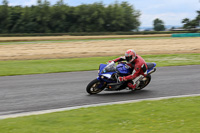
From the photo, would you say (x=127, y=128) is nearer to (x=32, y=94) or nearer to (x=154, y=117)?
(x=154, y=117)

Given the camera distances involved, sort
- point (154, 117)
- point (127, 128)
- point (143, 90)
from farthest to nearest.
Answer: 1. point (143, 90)
2. point (154, 117)
3. point (127, 128)

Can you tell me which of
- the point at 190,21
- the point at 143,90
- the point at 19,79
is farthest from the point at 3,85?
the point at 190,21

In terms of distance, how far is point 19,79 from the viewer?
12.9 m

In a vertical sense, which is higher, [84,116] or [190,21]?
[190,21]

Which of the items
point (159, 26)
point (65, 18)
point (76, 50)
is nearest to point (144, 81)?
point (76, 50)

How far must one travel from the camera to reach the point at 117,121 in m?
6.39

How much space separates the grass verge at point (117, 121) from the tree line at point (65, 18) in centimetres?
6599

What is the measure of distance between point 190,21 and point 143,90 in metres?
62.4

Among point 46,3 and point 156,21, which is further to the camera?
point 156,21

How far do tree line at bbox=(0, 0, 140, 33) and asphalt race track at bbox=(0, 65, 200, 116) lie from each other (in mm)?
60068

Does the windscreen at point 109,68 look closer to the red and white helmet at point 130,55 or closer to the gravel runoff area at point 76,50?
the red and white helmet at point 130,55

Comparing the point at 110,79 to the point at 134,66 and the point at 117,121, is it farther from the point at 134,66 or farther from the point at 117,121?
the point at 117,121

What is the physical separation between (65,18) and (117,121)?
74.3m

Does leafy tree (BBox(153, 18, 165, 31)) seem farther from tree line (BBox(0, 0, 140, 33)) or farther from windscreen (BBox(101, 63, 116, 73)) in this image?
windscreen (BBox(101, 63, 116, 73))
